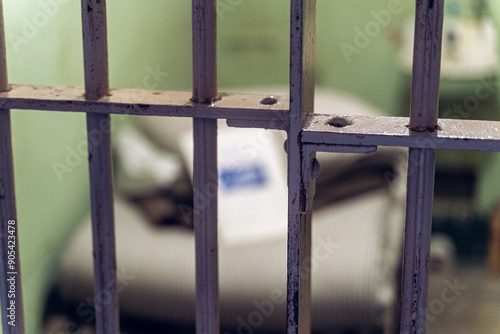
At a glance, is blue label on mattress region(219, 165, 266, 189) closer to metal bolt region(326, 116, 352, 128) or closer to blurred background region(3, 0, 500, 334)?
blurred background region(3, 0, 500, 334)

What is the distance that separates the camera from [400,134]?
70 cm

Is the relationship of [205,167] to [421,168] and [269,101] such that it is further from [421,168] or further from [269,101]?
[421,168]

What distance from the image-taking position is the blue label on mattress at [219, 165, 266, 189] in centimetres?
246

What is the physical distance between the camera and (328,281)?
186cm

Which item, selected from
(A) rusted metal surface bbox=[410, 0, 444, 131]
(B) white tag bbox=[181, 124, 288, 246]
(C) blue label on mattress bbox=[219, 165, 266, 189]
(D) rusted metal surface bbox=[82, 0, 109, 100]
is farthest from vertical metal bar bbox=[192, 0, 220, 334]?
(C) blue label on mattress bbox=[219, 165, 266, 189]

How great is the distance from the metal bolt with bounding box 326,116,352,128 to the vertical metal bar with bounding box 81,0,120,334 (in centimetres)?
29

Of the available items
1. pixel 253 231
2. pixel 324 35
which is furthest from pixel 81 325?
pixel 324 35

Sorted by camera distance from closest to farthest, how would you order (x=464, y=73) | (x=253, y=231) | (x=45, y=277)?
(x=45, y=277) → (x=253, y=231) → (x=464, y=73)

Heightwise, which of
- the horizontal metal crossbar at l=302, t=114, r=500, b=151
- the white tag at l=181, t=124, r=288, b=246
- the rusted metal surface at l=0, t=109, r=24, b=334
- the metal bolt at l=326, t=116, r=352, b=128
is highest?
the metal bolt at l=326, t=116, r=352, b=128

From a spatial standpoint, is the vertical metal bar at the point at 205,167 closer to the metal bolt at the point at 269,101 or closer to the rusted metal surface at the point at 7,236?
the metal bolt at the point at 269,101

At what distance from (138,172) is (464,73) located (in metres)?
1.58

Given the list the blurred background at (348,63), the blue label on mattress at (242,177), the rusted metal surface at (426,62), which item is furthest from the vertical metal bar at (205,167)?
the blue label on mattress at (242,177)

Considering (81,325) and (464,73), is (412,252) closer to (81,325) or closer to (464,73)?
(81,325)

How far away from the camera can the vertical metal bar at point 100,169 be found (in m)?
0.79
